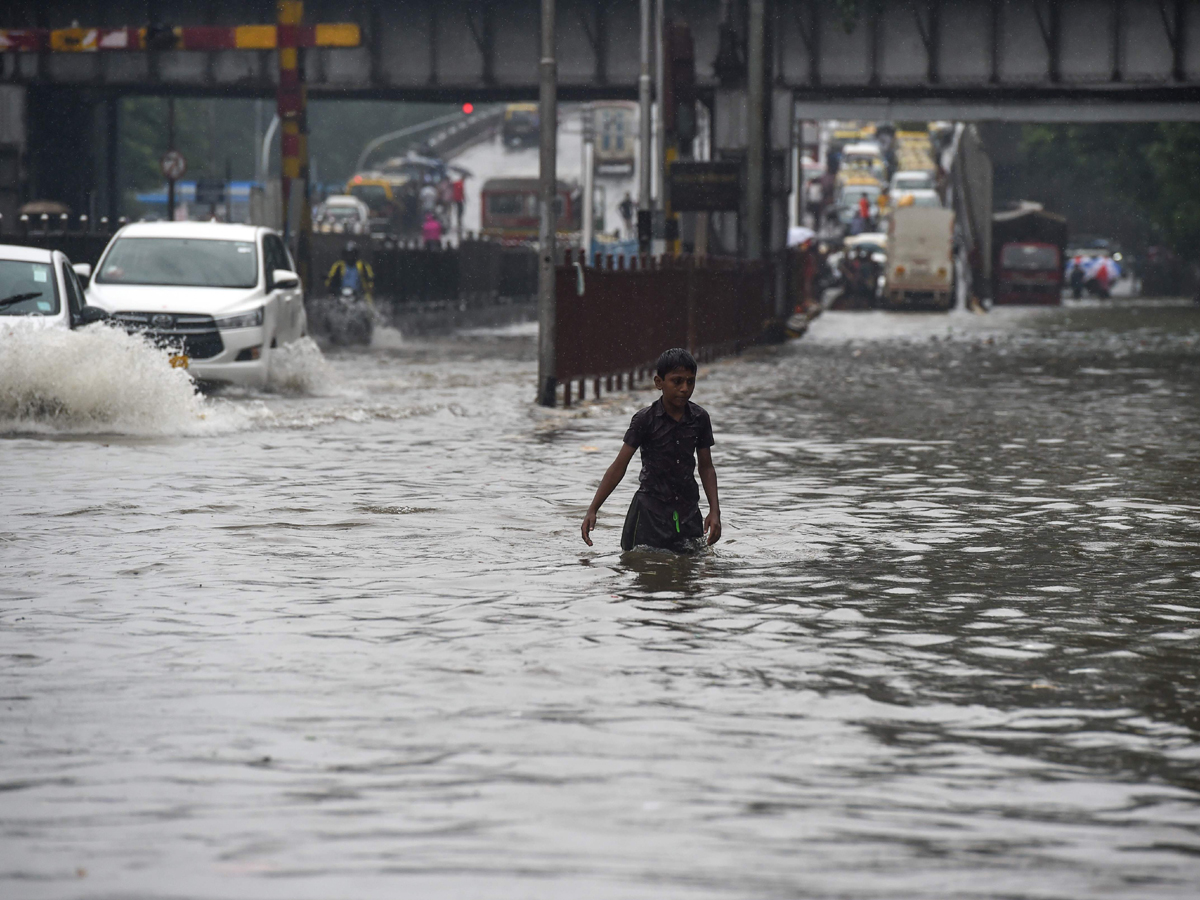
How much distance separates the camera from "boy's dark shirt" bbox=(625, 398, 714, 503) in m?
10.3

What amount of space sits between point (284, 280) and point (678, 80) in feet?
57.5

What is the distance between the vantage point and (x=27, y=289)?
19.6 meters

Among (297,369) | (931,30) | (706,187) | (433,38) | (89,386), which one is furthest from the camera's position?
(433,38)

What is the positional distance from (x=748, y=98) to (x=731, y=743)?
32.2 m

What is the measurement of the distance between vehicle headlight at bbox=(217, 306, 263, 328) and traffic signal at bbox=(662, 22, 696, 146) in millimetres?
16027

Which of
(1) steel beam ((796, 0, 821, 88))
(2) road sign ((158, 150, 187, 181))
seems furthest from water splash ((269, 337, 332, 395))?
(2) road sign ((158, 150, 187, 181))

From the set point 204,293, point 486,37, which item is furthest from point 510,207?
point 204,293

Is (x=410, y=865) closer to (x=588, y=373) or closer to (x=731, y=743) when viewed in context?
(x=731, y=743)

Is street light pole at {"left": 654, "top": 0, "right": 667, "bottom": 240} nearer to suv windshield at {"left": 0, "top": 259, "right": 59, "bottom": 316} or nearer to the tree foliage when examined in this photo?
suv windshield at {"left": 0, "top": 259, "right": 59, "bottom": 316}

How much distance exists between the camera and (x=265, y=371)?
22859mm

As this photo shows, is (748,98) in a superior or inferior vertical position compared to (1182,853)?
superior

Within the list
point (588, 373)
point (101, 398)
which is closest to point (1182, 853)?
point (101, 398)

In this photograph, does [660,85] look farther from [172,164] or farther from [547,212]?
[547,212]

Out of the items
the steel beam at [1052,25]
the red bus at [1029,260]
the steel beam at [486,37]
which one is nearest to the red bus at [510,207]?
the red bus at [1029,260]
